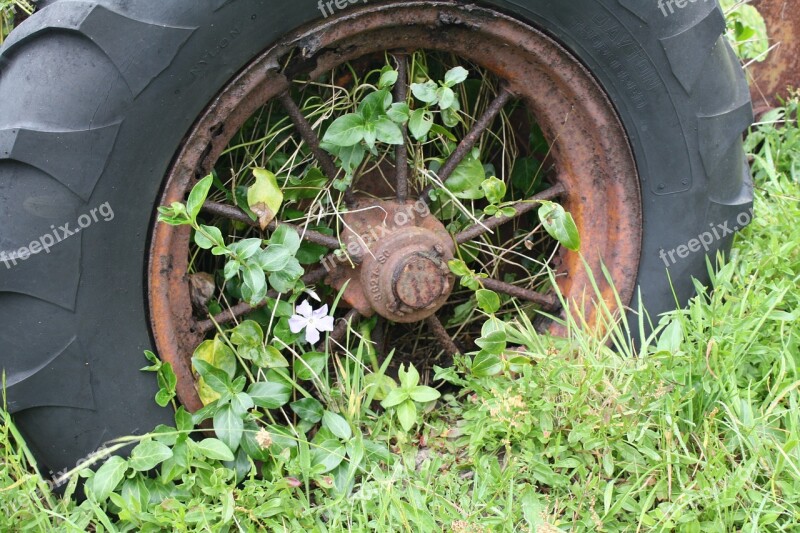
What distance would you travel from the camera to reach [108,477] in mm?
1501

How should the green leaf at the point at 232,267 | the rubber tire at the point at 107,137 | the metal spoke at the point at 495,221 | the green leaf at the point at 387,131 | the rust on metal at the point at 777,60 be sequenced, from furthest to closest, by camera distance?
the rust on metal at the point at 777,60, the metal spoke at the point at 495,221, the green leaf at the point at 387,131, the green leaf at the point at 232,267, the rubber tire at the point at 107,137

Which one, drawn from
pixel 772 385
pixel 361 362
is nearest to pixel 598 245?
pixel 772 385

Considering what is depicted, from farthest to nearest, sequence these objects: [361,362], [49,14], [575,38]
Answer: [361,362] → [575,38] → [49,14]

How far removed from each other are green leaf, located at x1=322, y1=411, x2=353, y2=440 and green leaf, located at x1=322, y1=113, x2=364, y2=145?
0.54m

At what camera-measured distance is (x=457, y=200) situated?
1.80 metres

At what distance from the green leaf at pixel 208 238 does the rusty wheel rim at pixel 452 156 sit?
2.0 inches

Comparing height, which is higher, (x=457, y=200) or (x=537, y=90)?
(x=537, y=90)

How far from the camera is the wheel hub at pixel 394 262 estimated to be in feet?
5.52

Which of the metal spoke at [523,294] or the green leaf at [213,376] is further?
the metal spoke at [523,294]

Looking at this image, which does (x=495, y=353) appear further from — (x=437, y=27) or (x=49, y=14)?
(x=49, y=14)

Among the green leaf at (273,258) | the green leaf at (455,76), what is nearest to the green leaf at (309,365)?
the green leaf at (273,258)

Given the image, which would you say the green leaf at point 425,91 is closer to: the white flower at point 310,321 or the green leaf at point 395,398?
the white flower at point 310,321

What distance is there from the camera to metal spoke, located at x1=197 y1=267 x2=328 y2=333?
64.6 inches

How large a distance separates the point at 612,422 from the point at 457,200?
0.57m
